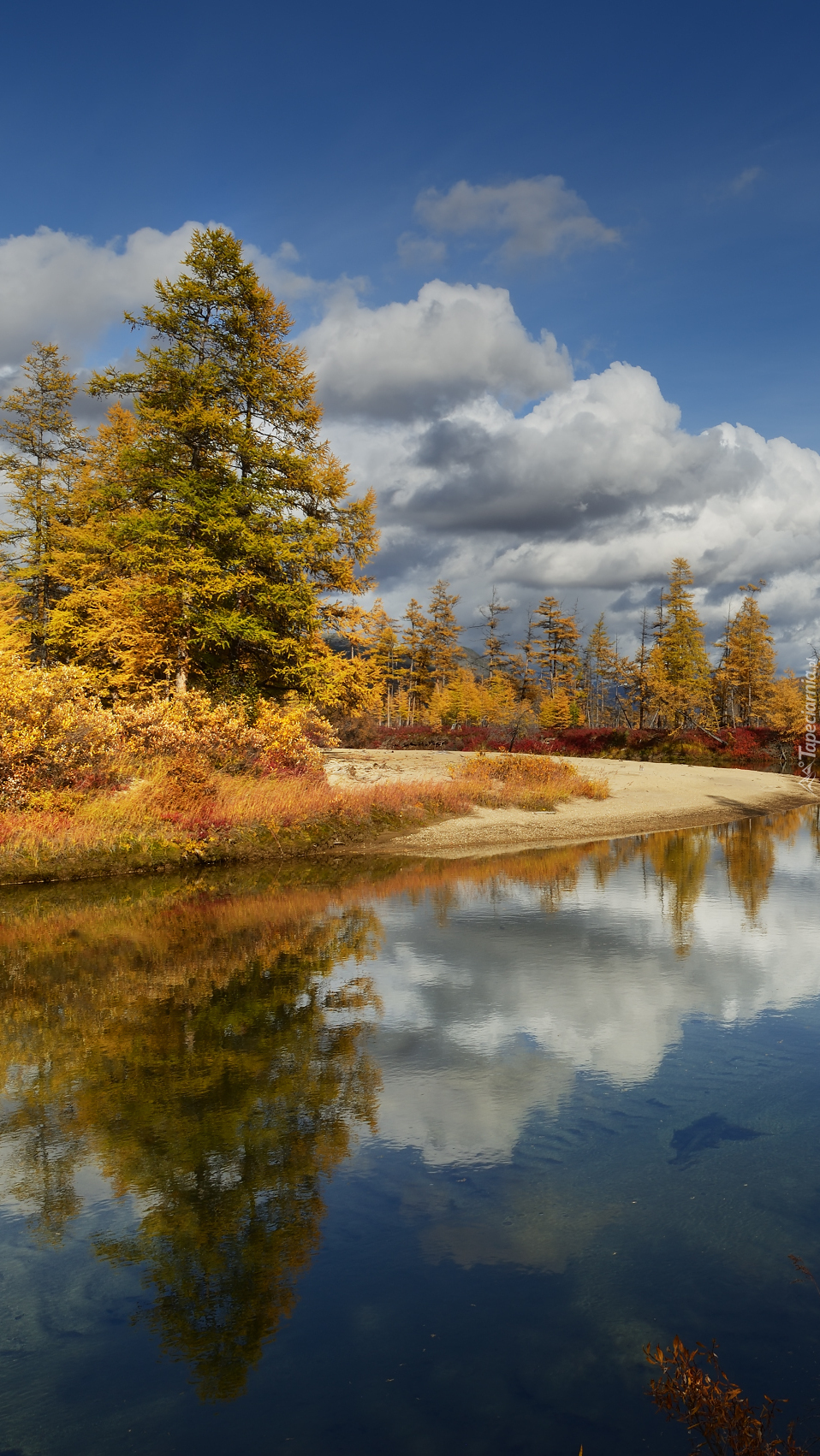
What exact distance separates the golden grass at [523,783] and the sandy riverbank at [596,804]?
1.87ft

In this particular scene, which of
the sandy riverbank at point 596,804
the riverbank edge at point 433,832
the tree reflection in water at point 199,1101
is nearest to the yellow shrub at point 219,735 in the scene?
the riverbank edge at point 433,832

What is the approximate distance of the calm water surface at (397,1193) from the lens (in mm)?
3408

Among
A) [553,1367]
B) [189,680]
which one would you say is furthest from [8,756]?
[553,1367]

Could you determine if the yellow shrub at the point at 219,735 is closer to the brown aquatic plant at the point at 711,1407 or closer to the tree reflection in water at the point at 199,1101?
the tree reflection in water at the point at 199,1101

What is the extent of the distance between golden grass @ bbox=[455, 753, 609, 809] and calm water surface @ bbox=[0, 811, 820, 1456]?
51.0 feet

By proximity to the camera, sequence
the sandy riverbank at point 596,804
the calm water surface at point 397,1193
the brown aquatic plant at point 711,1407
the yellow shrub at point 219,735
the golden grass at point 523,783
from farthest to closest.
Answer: the golden grass at point 523,783
the sandy riverbank at point 596,804
the yellow shrub at point 219,735
the calm water surface at point 397,1193
the brown aquatic plant at point 711,1407

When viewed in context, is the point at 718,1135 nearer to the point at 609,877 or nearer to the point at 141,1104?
the point at 141,1104

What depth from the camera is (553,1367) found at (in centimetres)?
352

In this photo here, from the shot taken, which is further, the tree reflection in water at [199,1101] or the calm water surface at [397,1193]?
the tree reflection in water at [199,1101]

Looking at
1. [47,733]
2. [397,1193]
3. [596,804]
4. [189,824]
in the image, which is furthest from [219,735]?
[397,1193]

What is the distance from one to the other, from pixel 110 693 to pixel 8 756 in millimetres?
11510

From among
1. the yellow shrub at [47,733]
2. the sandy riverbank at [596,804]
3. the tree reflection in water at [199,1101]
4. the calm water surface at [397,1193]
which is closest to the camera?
the calm water surface at [397,1193]

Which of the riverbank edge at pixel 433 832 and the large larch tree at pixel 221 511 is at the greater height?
the large larch tree at pixel 221 511

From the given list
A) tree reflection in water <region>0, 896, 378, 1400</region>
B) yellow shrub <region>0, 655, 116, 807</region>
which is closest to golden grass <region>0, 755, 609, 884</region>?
yellow shrub <region>0, 655, 116, 807</region>
